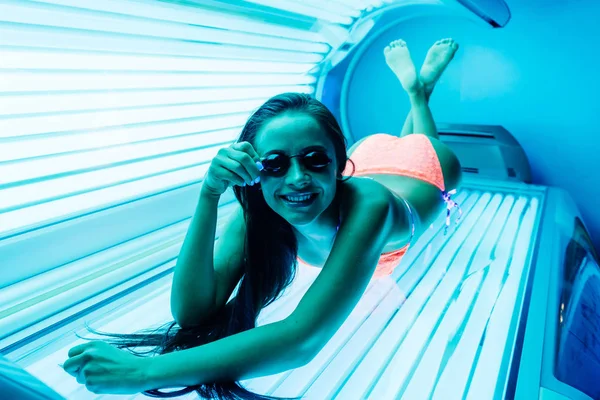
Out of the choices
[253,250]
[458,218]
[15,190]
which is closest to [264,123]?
[253,250]

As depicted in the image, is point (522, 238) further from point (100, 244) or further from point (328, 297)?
point (100, 244)

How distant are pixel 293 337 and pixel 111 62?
1.17 m

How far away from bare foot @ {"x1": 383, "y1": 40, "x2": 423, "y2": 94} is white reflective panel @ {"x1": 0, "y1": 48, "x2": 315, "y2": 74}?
79 cm

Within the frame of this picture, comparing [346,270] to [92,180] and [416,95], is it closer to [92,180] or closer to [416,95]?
[92,180]

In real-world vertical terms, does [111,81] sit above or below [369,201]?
above

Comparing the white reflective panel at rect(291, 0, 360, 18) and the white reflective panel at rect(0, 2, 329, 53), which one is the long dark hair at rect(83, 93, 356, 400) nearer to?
the white reflective panel at rect(0, 2, 329, 53)

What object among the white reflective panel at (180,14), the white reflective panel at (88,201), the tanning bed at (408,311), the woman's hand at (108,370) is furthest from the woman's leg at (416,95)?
the woman's hand at (108,370)

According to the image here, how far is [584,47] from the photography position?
8.28 feet

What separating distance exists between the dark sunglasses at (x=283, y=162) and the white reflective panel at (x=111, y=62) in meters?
0.80

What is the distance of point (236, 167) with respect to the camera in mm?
1037

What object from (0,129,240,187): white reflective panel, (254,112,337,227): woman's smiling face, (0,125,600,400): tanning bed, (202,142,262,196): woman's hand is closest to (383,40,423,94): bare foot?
(0,125,600,400): tanning bed

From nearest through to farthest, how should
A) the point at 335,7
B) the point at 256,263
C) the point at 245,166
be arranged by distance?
the point at 245,166 < the point at 256,263 < the point at 335,7

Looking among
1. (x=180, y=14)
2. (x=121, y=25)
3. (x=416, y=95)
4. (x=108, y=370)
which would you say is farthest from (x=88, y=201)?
(x=416, y=95)

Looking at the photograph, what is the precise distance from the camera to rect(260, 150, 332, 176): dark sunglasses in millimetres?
1096
